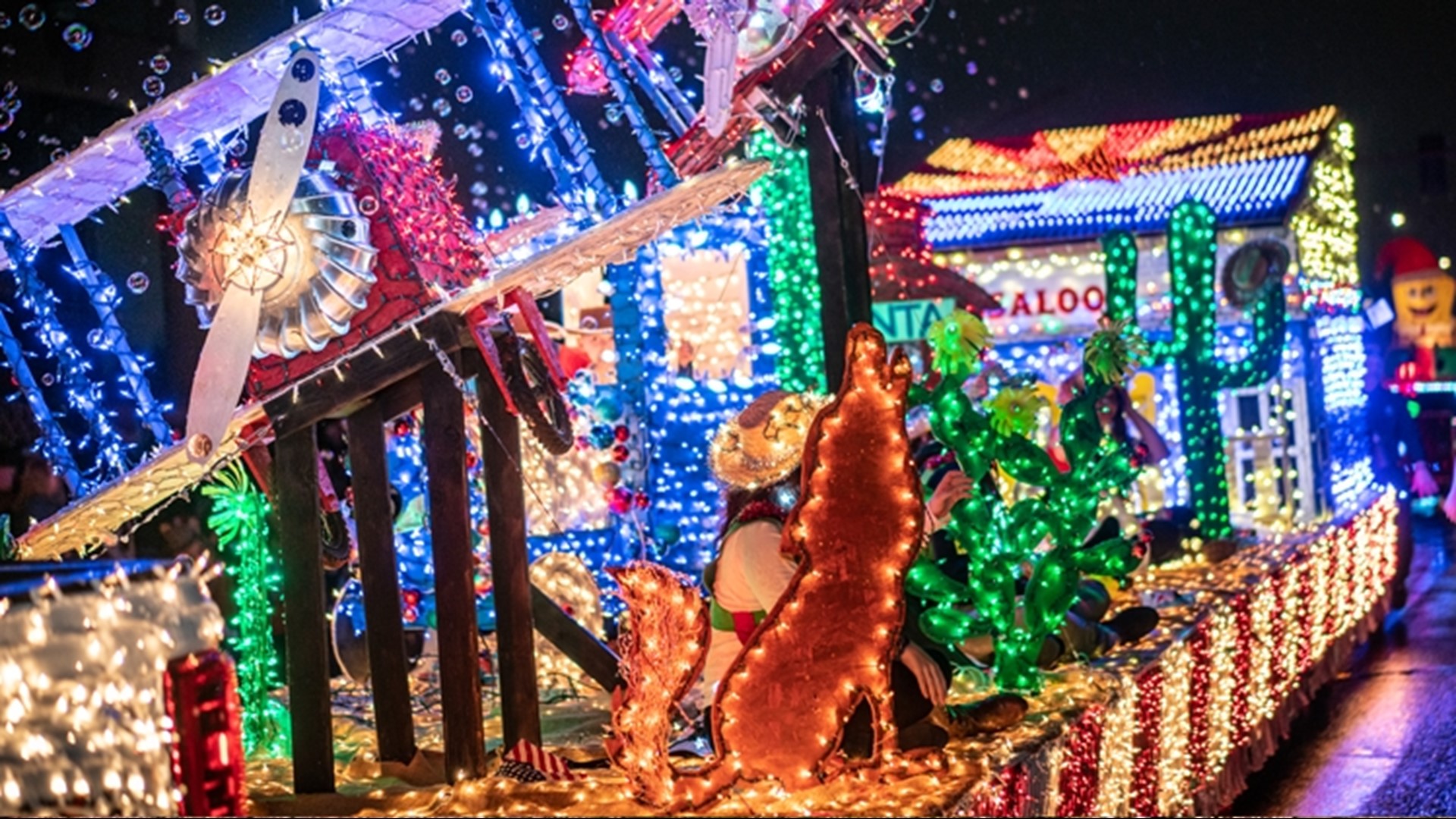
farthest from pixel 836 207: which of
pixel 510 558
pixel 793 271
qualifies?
pixel 793 271

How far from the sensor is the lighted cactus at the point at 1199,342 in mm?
11484

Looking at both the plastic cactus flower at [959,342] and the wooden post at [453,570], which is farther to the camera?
the plastic cactus flower at [959,342]

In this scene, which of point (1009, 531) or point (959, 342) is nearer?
point (1009, 531)

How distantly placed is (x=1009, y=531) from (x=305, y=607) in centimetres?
271

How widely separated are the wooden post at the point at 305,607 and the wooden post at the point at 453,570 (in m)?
0.42

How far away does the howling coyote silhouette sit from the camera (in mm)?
4719

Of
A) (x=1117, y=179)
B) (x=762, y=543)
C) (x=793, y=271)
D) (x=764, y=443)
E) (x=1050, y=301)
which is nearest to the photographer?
(x=762, y=543)

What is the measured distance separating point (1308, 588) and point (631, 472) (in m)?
5.17

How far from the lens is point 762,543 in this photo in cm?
539

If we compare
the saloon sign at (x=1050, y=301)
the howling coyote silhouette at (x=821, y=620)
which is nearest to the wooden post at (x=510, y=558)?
the howling coyote silhouette at (x=821, y=620)

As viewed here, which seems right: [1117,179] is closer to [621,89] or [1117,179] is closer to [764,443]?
[621,89]

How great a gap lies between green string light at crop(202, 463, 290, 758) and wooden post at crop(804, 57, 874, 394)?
8.30 ft

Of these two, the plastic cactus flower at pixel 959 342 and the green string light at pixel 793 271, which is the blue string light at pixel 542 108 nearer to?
the plastic cactus flower at pixel 959 342

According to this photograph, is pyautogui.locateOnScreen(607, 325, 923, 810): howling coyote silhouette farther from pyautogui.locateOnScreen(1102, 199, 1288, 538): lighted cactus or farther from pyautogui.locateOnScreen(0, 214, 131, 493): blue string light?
pyautogui.locateOnScreen(1102, 199, 1288, 538): lighted cactus
